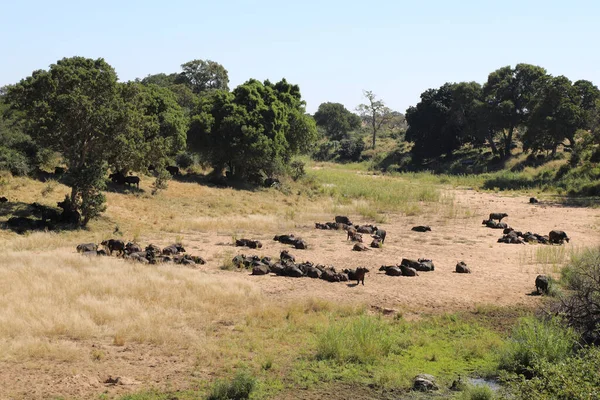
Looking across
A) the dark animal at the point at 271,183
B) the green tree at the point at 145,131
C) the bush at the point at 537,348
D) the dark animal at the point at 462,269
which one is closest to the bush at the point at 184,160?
the green tree at the point at 145,131

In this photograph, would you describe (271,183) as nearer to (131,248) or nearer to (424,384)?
(131,248)

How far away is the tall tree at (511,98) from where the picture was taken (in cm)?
7081

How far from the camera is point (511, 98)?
73.7 metres

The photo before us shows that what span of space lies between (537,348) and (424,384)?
2.86 metres

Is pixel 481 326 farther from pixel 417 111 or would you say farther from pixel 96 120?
pixel 417 111

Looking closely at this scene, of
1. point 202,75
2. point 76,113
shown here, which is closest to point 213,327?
point 76,113

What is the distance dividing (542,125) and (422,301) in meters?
47.9

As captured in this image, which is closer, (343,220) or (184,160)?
(343,220)

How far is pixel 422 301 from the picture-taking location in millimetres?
19234

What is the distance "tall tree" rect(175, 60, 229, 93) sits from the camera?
95500 mm

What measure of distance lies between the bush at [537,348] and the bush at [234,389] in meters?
5.79

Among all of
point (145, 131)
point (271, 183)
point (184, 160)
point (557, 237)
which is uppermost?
point (145, 131)

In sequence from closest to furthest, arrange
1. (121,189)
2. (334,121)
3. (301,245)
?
(301,245)
(121,189)
(334,121)

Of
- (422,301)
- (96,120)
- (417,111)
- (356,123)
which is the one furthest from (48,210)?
(356,123)
